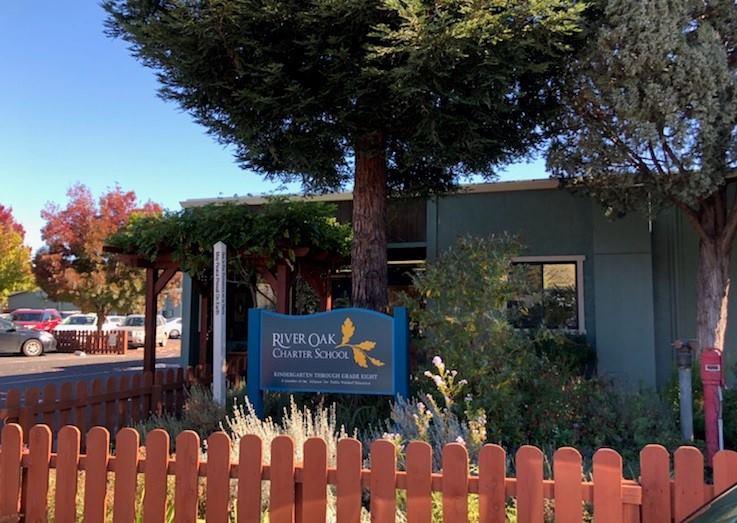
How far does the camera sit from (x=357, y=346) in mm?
6062

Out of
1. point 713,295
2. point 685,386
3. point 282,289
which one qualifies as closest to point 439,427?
point 685,386

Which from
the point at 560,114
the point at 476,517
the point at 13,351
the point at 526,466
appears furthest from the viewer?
the point at 13,351

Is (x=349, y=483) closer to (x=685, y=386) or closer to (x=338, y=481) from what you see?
(x=338, y=481)

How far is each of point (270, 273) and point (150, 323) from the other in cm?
233

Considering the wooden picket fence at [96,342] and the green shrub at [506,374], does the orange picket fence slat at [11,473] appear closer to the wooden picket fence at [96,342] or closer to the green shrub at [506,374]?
the green shrub at [506,374]

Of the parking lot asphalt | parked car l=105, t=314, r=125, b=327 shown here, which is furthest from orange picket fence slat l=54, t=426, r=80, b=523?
parked car l=105, t=314, r=125, b=327

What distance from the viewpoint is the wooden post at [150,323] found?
32.3 feet

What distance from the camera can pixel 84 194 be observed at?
82.0ft

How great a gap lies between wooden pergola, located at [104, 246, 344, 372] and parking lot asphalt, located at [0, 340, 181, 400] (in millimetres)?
4605

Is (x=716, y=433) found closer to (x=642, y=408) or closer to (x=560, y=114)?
(x=642, y=408)

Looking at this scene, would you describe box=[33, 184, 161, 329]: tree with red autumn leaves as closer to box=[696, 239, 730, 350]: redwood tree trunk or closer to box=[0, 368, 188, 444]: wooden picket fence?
box=[0, 368, 188, 444]: wooden picket fence

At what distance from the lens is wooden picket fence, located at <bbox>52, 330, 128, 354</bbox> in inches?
959

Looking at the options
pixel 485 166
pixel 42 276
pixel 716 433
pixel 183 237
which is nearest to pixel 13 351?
pixel 42 276

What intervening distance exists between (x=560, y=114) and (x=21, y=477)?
7.36 metres
